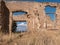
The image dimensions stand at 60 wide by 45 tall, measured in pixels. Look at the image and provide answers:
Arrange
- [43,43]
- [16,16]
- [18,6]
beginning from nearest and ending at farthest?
[43,43] < [18,6] < [16,16]

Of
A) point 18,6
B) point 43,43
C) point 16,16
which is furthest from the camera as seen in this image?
point 16,16

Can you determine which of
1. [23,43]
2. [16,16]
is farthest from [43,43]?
[16,16]

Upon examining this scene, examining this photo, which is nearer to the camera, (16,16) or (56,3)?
(56,3)

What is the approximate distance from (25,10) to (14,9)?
1.26 meters

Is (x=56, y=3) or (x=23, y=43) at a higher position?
(x=56, y=3)

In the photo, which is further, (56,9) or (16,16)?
(16,16)

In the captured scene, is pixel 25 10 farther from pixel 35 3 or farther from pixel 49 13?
pixel 49 13

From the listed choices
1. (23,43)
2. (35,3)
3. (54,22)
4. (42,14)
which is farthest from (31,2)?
(23,43)

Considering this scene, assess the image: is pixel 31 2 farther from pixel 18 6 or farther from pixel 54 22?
pixel 54 22

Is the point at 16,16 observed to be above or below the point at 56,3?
below

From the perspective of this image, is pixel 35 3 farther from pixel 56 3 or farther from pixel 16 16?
pixel 16 16

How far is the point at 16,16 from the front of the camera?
995 inches

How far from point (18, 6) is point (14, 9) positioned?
0.57 m

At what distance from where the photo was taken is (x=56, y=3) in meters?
22.7
